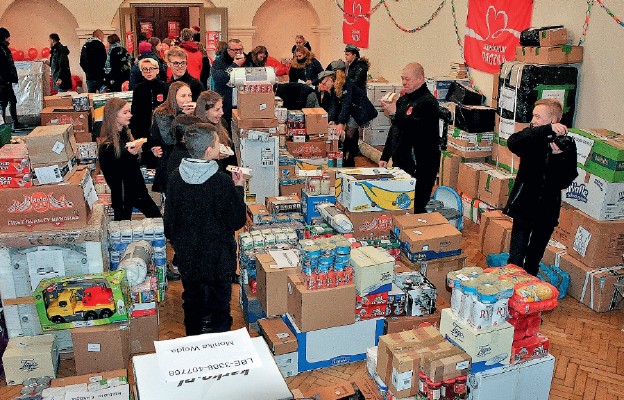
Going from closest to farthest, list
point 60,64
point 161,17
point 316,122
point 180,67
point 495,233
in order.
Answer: point 495,233 < point 180,67 < point 316,122 < point 60,64 < point 161,17

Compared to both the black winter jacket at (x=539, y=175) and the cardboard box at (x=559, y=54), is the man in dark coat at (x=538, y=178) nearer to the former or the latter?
the black winter jacket at (x=539, y=175)

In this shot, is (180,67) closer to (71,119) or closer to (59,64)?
(71,119)

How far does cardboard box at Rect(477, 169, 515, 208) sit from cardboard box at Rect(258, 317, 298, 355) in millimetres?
3158

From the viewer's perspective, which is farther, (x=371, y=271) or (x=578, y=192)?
(x=578, y=192)

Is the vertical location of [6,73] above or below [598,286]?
above

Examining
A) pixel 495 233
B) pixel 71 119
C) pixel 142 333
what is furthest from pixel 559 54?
pixel 71 119

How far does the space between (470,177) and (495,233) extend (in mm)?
1268

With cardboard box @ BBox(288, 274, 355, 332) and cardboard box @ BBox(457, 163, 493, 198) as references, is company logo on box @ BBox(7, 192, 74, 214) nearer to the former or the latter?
cardboard box @ BBox(288, 274, 355, 332)

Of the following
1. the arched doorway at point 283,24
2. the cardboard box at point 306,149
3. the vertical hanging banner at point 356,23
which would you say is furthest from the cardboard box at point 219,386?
the arched doorway at point 283,24

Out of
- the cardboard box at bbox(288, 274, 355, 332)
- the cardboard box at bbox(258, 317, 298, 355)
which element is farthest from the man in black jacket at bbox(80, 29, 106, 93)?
the cardboard box at bbox(288, 274, 355, 332)

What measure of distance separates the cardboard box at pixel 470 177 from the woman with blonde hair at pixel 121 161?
3451 millimetres

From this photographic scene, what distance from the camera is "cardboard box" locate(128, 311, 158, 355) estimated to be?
4.18 m

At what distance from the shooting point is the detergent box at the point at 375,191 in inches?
195

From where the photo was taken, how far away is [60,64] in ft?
37.5
